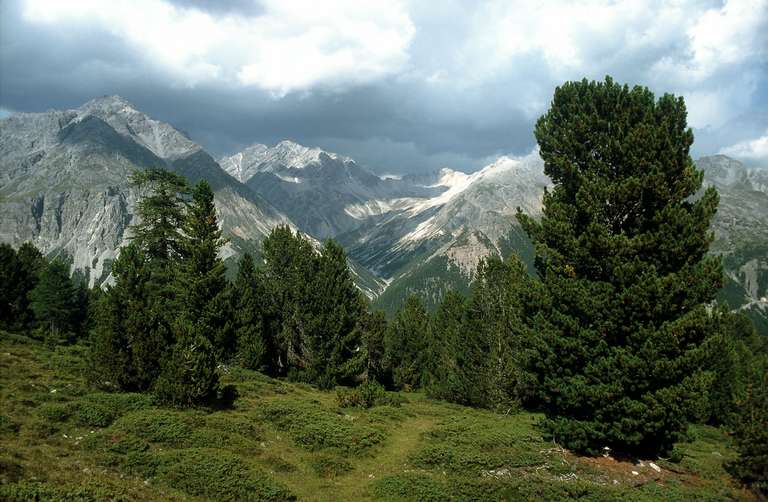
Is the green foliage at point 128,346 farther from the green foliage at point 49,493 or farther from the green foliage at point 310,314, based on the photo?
the green foliage at point 310,314

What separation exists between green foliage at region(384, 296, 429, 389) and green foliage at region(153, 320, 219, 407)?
43355 millimetres

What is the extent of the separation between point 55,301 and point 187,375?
54.0m

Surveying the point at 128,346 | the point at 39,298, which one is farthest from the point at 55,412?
the point at 39,298

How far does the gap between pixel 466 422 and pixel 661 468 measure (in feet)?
36.7

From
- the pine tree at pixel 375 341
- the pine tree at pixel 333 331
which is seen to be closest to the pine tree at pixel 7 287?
the pine tree at pixel 333 331

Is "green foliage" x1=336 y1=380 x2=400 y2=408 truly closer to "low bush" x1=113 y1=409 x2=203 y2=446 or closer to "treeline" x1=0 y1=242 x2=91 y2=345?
"low bush" x1=113 y1=409 x2=203 y2=446

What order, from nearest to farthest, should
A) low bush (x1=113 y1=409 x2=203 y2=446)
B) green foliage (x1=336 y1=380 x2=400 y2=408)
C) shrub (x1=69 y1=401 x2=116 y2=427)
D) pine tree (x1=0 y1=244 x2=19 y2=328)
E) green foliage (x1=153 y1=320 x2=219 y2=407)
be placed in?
low bush (x1=113 y1=409 x2=203 y2=446) < shrub (x1=69 y1=401 x2=116 y2=427) < green foliage (x1=153 y1=320 x2=219 y2=407) < green foliage (x1=336 y1=380 x2=400 y2=408) < pine tree (x1=0 y1=244 x2=19 y2=328)

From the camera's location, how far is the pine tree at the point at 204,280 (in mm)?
41500

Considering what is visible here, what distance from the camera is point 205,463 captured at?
19.3 meters

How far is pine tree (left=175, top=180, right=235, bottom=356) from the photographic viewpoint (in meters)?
41.5

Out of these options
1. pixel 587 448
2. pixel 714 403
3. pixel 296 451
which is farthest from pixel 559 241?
pixel 714 403

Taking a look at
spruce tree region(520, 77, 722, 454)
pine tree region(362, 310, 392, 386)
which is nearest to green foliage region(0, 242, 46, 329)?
pine tree region(362, 310, 392, 386)

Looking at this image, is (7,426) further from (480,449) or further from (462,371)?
(462,371)

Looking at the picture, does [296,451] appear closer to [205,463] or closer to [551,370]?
[205,463]
